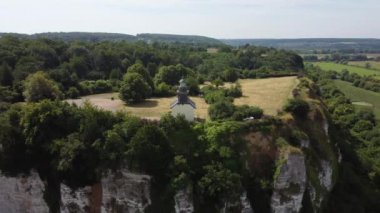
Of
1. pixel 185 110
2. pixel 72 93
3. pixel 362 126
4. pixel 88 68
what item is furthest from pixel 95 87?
pixel 362 126

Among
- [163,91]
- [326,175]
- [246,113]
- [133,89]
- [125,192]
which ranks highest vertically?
[246,113]

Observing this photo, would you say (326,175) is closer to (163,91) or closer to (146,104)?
(146,104)

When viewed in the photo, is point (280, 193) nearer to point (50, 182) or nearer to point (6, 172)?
point (50, 182)

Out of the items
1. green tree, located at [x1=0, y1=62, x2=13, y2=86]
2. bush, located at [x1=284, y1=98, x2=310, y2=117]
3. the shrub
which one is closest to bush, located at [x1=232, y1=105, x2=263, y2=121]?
bush, located at [x1=284, y1=98, x2=310, y2=117]

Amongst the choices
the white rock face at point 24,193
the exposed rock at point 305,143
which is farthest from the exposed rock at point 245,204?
the white rock face at point 24,193

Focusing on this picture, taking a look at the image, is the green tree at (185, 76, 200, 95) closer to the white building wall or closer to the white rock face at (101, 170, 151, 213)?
the white building wall

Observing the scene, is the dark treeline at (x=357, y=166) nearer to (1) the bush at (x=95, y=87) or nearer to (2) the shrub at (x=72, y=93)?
(1) the bush at (x=95, y=87)

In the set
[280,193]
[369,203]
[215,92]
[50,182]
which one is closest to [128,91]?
[215,92]
